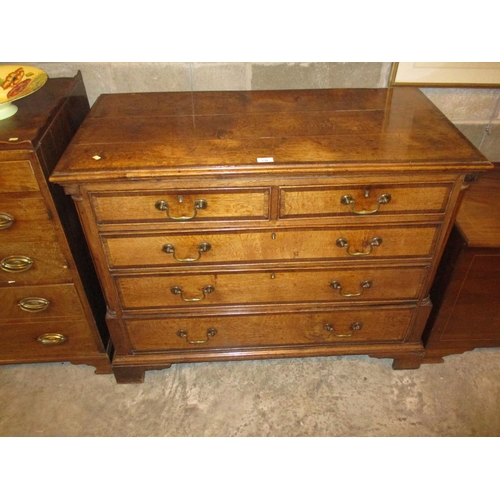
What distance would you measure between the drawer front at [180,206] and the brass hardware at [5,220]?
338 mm

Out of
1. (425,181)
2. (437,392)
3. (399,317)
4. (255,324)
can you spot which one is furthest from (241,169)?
(437,392)

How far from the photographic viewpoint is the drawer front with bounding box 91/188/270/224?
147 cm

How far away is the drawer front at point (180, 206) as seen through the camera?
1.47 m

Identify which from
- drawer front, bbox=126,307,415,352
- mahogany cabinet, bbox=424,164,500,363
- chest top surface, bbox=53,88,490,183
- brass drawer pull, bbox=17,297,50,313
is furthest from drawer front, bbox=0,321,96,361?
mahogany cabinet, bbox=424,164,500,363

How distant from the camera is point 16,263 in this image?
167cm

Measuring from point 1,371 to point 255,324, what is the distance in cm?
138

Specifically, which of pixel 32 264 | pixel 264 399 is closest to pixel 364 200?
pixel 264 399

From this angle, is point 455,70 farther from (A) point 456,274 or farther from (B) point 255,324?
(B) point 255,324

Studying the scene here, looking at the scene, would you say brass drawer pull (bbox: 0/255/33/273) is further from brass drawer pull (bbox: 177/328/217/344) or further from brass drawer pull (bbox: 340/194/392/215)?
brass drawer pull (bbox: 340/194/392/215)

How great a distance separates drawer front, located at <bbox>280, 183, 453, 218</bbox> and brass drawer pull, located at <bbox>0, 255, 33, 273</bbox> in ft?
3.49

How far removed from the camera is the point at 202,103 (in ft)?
5.85

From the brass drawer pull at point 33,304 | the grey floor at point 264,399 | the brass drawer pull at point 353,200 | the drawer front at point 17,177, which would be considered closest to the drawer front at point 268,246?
the brass drawer pull at point 353,200

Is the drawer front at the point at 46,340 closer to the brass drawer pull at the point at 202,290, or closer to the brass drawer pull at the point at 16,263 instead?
the brass drawer pull at the point at 16,263

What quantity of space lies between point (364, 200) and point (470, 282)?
2.43ft
